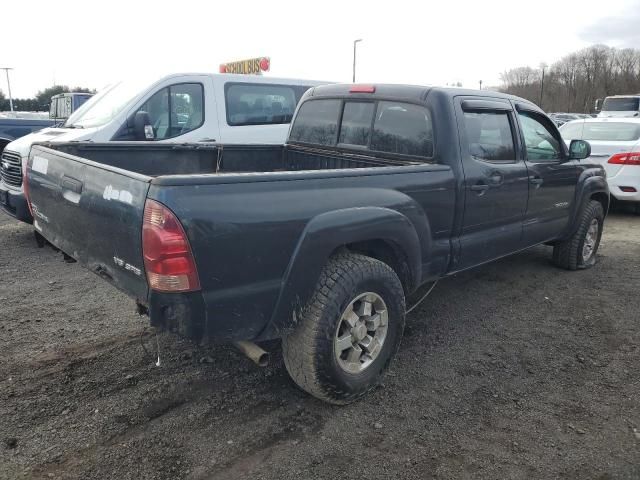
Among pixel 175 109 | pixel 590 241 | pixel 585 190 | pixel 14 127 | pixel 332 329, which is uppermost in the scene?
pixel 175 109

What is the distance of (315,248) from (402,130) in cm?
158

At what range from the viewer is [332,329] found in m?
2.85

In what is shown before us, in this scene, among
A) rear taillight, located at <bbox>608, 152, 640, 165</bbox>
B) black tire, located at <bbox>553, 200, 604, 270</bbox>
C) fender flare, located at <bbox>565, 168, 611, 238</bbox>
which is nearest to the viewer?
fender flare, located at <bbox>565, 168, 611, 238</bbox>

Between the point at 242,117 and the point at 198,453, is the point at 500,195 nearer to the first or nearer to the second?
the point at 198,453

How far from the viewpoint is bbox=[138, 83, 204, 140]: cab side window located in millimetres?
6488

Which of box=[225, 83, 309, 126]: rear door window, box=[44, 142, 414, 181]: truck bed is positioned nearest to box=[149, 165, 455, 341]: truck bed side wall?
box=[44, 142, 414, 181]: truck bed

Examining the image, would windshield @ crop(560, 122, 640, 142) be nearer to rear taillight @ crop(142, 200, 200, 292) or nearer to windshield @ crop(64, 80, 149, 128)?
windshield @ crop(64, 80, 149, 128)

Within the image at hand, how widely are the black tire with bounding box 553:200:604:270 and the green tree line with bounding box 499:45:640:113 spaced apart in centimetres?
5781

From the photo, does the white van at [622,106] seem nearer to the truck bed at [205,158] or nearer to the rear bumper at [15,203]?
the truck bed at [205,158]

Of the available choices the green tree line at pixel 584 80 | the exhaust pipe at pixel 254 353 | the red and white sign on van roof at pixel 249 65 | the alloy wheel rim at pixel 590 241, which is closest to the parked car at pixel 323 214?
the exhaust pipe at pixel 254 353

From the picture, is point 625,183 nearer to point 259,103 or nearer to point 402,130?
point 259,103

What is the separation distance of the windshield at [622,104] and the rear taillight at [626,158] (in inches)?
569

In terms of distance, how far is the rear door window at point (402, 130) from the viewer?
3.75m

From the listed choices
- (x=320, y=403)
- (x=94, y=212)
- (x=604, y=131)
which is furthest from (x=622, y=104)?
(x=94, y=212)
